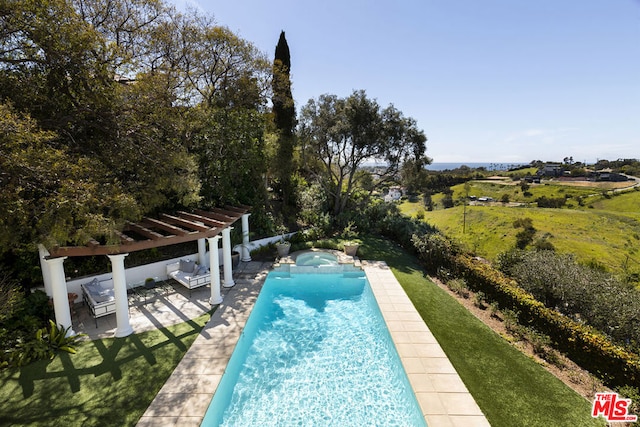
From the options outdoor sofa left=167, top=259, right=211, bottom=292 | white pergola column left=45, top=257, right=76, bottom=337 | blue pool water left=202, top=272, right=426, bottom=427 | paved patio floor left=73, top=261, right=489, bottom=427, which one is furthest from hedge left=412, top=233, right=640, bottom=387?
white pergola column left=45, top=257, right=76, bottom=337

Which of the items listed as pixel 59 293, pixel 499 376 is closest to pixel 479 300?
pixel 499 376

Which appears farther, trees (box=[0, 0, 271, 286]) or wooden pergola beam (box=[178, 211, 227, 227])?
wooden pergola beam (box=[178, 211, 227, 227])

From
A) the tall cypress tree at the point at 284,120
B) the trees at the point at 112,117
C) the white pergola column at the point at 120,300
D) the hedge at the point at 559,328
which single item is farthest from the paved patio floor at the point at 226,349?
the tall cypress tree at the point at 284,120

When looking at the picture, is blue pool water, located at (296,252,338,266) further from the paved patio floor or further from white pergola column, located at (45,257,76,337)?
white pergola column, located at (45,257,76,337)

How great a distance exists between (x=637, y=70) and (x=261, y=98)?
18144 millimetres

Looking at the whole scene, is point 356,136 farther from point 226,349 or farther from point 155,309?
point 226,349

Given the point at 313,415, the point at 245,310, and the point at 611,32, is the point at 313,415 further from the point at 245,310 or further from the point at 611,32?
the point at 611,32

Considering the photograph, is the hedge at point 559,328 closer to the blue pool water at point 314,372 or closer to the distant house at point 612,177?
the blue pool water at point 314,372

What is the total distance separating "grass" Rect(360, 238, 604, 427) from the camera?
6016mm

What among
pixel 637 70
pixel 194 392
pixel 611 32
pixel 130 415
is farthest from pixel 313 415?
pixel 637 70

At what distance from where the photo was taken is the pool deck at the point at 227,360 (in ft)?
19.0

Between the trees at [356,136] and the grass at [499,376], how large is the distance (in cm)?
1239

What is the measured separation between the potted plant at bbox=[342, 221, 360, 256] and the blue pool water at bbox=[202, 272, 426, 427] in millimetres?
4704

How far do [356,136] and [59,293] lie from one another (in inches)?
682
